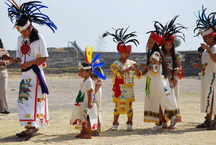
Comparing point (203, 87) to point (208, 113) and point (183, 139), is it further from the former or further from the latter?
point (183, 139)

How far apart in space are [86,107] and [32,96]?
3.40ft

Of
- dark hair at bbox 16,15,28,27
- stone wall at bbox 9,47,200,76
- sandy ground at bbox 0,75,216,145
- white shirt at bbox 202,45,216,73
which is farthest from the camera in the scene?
stone wall at bbox 9,47,200,76

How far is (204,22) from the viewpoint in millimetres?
10047

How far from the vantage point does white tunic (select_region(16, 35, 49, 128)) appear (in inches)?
335

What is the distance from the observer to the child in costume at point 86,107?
855 cm

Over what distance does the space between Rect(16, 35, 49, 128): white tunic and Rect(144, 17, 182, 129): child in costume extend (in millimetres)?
2294

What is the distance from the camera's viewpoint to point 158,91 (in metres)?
9.50

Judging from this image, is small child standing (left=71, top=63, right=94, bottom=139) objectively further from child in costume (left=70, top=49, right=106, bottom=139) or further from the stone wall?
the stone wall

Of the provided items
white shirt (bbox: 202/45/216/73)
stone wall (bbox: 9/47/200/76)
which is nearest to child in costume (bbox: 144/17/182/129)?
white shirt (bbox: 202/45/216/73)

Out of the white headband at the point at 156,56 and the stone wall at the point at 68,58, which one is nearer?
the white headband at the point at 156,56

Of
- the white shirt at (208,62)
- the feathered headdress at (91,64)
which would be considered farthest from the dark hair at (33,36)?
the white shirt at (208,62)

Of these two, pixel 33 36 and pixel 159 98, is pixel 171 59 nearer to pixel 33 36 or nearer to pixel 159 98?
pixel 159 98

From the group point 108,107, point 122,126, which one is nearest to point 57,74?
point 108,107

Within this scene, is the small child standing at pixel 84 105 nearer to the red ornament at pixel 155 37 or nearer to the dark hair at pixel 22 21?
the dark hair at pixel 22 21
